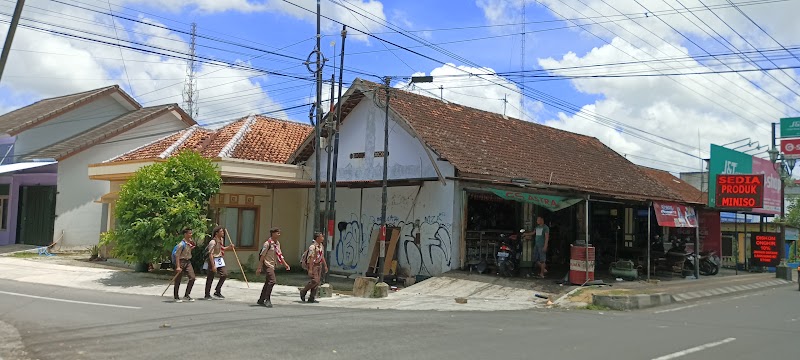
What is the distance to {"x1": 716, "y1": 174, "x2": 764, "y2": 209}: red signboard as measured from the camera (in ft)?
79.2

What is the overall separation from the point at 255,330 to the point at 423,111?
1329 cm

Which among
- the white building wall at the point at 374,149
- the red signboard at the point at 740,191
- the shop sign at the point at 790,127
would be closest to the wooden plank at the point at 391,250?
the white building wall at the point at 374,149

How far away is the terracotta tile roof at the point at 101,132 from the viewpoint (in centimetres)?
2764

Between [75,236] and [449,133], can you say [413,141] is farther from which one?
[75,236]

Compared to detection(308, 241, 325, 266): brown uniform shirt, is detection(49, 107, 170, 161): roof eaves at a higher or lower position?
higher

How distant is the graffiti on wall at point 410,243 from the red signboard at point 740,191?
12.5 meters

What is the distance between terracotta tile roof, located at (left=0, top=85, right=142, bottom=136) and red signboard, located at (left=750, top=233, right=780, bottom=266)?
30730 millimetres

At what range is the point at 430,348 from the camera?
8555mm

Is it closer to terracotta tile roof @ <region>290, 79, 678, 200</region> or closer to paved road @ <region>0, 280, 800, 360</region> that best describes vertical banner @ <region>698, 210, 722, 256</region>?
terracotta tile roof @ <region>290, 79, 678, 200</region>

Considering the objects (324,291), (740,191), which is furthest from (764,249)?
(324,291)

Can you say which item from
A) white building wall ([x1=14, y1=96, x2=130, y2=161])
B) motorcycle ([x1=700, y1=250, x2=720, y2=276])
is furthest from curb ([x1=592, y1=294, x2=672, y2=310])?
white building wall ([x1=14, y1=96, x2=130, y2=161])

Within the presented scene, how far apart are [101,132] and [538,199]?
22.0m

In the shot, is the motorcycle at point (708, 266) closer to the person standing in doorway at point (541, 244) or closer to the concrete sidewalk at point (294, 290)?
the person standing in doorway at point (541, 244)

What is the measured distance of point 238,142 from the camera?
23562mm
